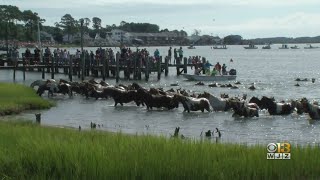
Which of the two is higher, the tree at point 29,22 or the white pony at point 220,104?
the tree at point 29,22

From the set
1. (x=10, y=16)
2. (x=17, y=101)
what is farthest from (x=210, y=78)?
(x=10, y=16)

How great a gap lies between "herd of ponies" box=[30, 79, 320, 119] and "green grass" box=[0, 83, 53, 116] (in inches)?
181

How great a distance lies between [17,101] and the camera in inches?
1104

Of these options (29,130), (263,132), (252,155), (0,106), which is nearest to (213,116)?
(263,132)

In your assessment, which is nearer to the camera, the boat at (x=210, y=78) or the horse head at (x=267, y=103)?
the horse head at (x=267, y=103)

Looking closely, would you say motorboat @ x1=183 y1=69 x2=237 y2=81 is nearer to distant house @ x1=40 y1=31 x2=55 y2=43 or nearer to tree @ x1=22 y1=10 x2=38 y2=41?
tree @ x1=22 y1=10 x2=38 y2=41

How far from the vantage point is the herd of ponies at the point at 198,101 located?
27.6m

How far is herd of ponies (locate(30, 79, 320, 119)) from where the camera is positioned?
27609 mm

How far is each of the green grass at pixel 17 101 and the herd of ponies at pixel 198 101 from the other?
4607 mm

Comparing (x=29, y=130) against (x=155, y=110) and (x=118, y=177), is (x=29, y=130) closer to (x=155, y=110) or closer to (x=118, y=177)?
(x=118, y=177)

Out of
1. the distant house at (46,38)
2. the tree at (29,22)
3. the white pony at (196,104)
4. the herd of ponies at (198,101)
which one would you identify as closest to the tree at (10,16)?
the tree at (29,22)

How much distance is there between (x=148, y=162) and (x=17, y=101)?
18.9m

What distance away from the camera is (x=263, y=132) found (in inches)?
891

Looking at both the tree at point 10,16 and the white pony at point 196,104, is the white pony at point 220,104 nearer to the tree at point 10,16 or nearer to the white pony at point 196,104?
the white pony at point 196,104
